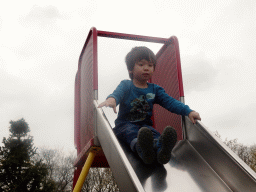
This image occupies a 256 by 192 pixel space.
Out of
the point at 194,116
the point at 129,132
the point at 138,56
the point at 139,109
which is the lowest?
the point at 129,132

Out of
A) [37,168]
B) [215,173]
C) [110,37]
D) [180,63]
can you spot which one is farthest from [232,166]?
[37,168]

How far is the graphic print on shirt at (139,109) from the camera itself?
108 inches

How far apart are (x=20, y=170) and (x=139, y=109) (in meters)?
15.1

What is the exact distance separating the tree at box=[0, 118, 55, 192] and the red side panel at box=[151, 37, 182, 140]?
13.6 meters

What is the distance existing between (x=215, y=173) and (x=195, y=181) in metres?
0.23

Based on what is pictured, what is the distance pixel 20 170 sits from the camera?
50.4ft

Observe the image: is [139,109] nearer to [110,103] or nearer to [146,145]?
[110,103]

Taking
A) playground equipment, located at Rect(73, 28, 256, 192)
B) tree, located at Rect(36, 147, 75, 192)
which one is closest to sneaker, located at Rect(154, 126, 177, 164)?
playground equipment, located at Rect(73, 28, 256, 192)

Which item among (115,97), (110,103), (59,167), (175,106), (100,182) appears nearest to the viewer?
(110,103)

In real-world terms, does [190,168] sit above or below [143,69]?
below

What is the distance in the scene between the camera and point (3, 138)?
16.3 metres

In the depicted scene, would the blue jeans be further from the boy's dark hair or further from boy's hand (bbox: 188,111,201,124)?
the boy's dark hair

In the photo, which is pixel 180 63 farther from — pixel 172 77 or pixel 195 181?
pixel 195 181

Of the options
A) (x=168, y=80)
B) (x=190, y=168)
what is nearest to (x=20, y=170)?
(x=168, y=80)
